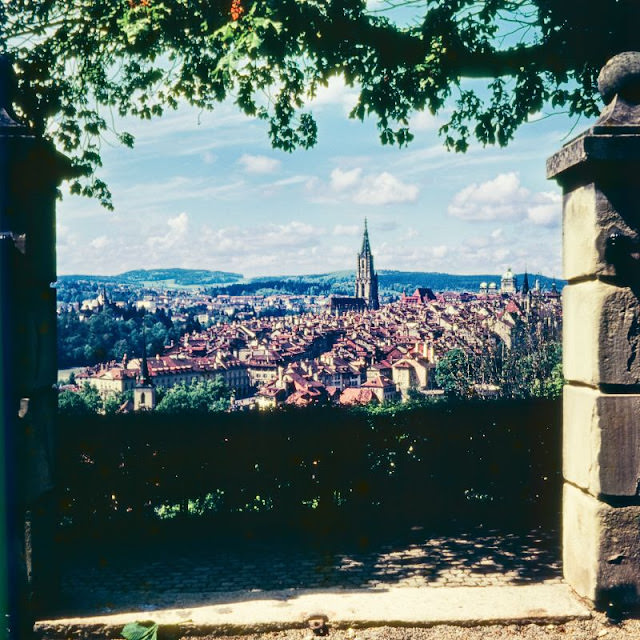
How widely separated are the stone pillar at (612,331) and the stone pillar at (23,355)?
315 centimetres

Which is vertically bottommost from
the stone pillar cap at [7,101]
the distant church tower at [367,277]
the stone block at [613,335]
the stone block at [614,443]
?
the stone block at [614,443]

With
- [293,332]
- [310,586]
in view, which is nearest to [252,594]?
[310,586]

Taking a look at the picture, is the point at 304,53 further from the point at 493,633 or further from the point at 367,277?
the point at 367,277

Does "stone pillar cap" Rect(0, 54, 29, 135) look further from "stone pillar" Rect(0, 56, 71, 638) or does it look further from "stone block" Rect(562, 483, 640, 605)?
"stone block" Rect(562, 483, 640, 605)

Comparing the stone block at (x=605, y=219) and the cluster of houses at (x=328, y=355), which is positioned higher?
the stone block at (x=605, y=219)

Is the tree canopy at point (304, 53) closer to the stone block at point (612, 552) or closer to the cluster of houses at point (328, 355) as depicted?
the stone block at point (612, 552)

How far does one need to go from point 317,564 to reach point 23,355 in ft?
11.6

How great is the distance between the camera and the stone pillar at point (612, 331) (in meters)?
3.77

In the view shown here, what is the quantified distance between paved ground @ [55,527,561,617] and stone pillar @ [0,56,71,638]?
1.33 meters

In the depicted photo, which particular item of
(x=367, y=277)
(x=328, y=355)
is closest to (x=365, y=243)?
(x=367, y=277)

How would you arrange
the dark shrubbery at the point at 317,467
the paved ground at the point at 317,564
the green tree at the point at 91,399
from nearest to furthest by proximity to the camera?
1. the paved ground at the point at 317,564
2. the dark shrubbery at the point at 317,467
3. the green tree at the point at 91,399

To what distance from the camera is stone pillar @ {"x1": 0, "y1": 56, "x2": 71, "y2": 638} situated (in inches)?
146

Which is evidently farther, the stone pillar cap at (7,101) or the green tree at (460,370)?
the green tree at (460,370)

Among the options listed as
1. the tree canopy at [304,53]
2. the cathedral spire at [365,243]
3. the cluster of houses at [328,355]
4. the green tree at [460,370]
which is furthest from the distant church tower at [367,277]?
the tree canopy at [304,53]
